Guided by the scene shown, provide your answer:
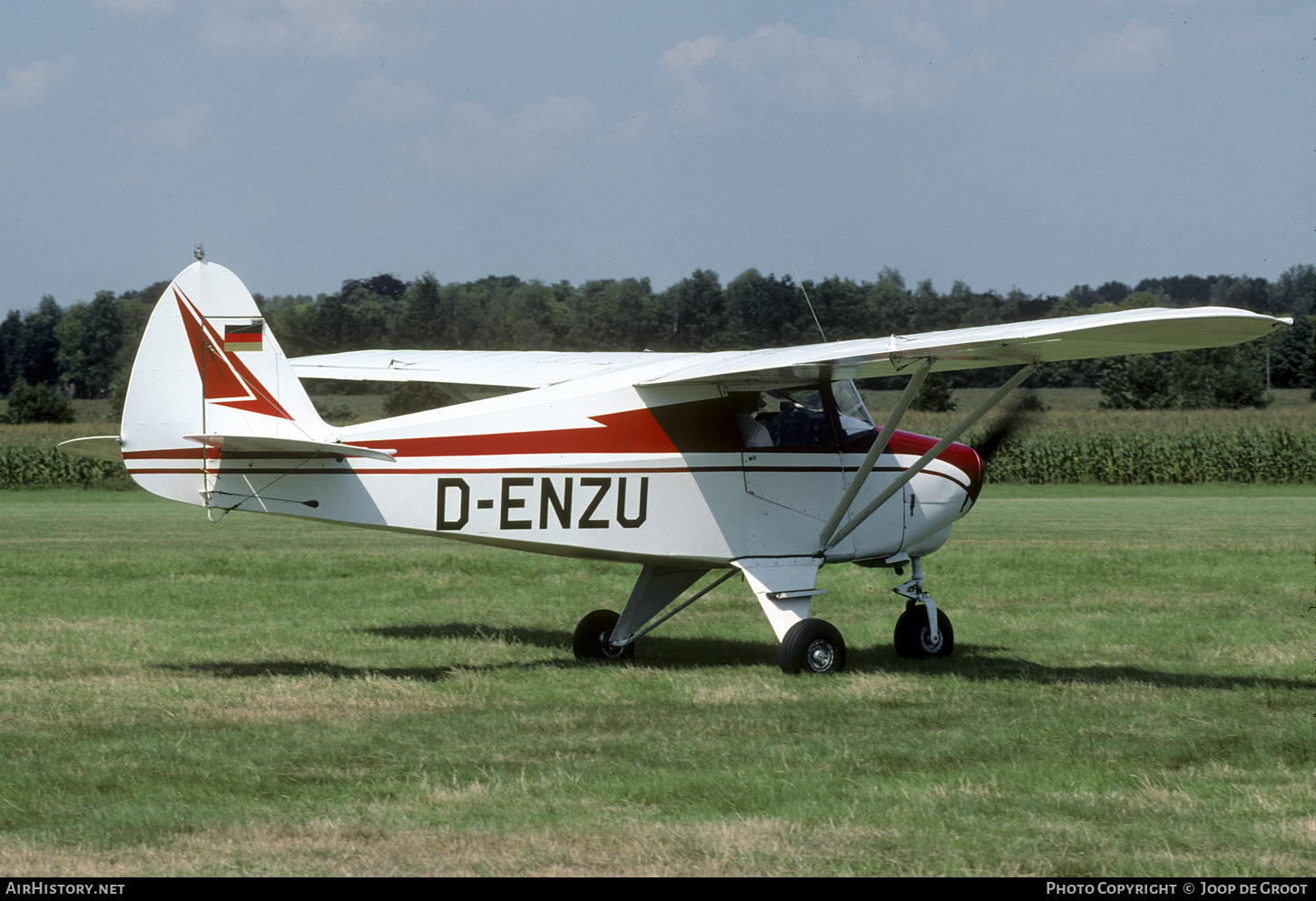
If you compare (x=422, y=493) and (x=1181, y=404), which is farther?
(x=1181, y=404)

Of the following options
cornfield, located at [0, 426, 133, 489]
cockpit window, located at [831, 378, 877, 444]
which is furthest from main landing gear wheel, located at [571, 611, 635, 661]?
cornfield, located at [0, 426, 133, 489]

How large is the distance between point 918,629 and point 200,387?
602 centimetres

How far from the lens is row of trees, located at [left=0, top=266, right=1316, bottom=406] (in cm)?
4512

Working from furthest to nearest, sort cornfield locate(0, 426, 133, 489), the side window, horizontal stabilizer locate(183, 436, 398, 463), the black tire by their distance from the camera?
1. cornfield locate(0, 426, 133, 489)
2. the black tire
3. the side window
4. horizontal stabilizer locate(183, 436, 398, 463)

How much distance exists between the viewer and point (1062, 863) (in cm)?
520

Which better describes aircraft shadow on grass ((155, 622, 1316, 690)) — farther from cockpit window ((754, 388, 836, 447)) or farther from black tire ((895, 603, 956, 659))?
cockpit window ((754, 388, 836, 447))

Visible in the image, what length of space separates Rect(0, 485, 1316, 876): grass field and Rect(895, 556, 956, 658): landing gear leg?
23 centimetres

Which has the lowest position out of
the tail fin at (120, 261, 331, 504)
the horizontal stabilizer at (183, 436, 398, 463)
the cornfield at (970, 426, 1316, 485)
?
the cornfield at (970, 426, 1316, 485)

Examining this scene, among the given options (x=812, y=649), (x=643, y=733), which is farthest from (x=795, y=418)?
(x=643, y=733)

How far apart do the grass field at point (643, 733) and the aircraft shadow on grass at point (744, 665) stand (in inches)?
2.2

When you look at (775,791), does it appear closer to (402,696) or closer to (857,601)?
(402,696)

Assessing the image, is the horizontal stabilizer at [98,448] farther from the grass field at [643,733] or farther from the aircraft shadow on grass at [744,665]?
the aircraft shadow on grass at [744,665]

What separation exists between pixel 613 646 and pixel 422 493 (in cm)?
247

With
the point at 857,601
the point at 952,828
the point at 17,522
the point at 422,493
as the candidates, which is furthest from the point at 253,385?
the point at 17,522
